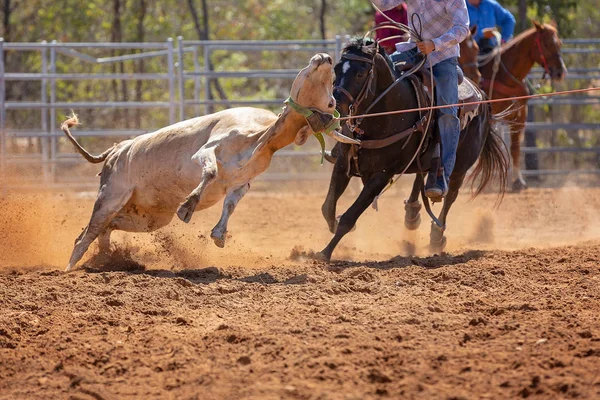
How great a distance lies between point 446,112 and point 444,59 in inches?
16.2

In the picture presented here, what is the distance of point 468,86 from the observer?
25.3 ft

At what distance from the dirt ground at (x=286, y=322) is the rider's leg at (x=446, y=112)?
2.32 feet

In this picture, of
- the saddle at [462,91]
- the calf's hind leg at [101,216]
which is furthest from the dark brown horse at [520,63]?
the calf's hind leg at [101,216]

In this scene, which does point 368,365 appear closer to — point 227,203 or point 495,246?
point 227,203

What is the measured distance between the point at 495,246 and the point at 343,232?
2301 mm

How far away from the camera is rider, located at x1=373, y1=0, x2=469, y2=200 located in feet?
22.6

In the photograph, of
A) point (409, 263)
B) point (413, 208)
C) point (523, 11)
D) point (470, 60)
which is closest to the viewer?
point (409, 263)

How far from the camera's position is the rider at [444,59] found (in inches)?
271

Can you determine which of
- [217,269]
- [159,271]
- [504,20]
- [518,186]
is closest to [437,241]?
[217,269]

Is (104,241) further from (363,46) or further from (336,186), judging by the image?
(363,46)

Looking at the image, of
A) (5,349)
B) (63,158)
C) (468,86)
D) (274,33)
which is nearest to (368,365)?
(5,349)

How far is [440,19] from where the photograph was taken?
6957 mm

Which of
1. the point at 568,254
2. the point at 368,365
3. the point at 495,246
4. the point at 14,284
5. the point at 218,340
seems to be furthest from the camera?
the point at 495,246

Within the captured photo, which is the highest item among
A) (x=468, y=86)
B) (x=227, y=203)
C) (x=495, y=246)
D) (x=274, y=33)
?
(x=274, y=33)
